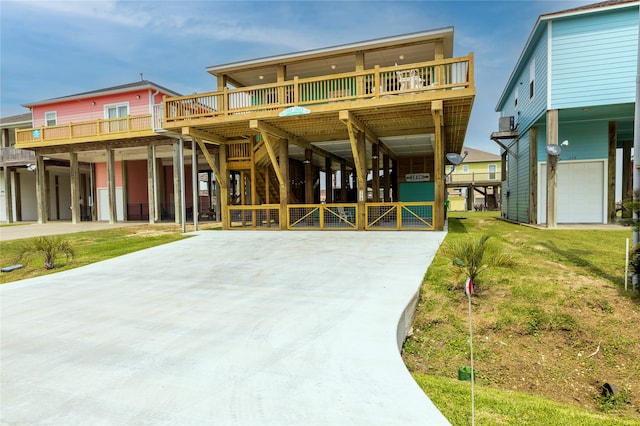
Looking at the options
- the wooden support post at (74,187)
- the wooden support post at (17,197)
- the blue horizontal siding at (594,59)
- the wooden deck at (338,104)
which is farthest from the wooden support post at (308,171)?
the wooden support post at (17,197)

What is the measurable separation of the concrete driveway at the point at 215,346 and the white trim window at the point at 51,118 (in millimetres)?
20426

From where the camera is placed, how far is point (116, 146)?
62.7 feet

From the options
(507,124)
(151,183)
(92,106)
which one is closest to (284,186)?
(151,183)

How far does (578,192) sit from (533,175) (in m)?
2.04

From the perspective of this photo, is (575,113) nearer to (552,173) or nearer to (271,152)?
(552,173)

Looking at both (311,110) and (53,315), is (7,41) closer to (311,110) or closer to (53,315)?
(311,110)

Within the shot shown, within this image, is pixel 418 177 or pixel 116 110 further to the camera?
pixel 418 177

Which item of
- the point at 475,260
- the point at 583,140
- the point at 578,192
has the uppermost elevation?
the point at 583,140

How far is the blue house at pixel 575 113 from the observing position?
12375 millimetres

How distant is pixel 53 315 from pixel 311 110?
900 centimetres

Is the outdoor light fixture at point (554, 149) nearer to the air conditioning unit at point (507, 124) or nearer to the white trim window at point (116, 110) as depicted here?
the air conditioning unit at point (507, 124)

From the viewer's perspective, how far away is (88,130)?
1973 centimetres

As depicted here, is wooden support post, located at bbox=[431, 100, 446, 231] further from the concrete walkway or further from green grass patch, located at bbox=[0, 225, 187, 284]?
the concrete walkway

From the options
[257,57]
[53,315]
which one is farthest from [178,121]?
[53,315]
